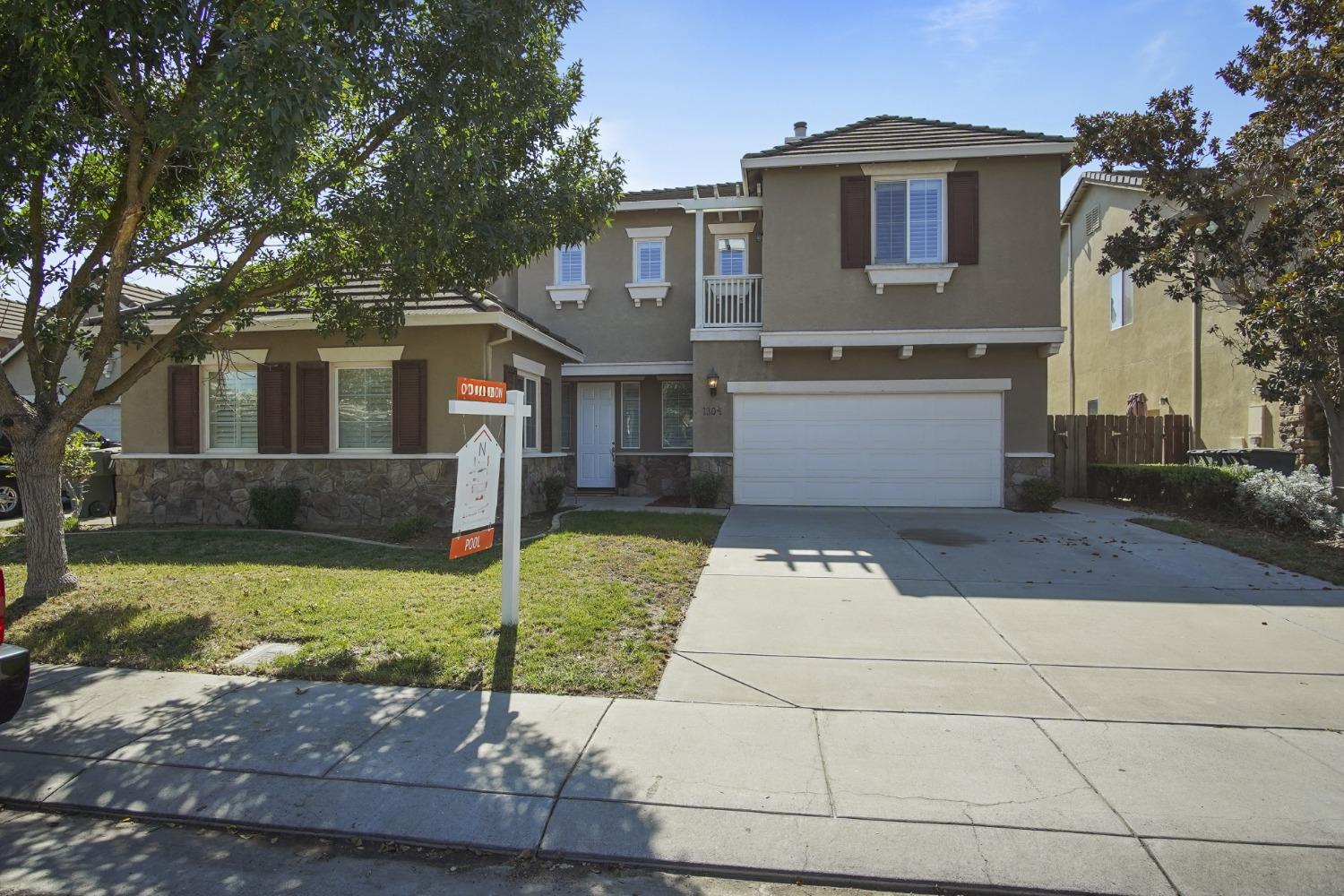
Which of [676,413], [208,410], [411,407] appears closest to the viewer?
[411,407]

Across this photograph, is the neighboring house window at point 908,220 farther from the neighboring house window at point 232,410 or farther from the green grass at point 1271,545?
the neighboring house window at point 232,410

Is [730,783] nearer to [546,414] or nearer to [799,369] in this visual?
[799,369]

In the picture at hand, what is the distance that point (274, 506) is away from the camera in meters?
11.1

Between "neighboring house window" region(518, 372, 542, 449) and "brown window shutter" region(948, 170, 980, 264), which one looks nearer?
"brown window shutter" region(948, 170, 980, 264)

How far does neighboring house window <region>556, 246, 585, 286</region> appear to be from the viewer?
16.4 m

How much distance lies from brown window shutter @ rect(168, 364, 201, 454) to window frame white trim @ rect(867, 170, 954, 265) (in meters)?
11.8

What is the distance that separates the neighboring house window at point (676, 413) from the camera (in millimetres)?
16219

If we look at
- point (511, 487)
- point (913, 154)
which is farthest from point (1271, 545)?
point (511, 487)

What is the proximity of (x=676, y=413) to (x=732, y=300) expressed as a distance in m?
3.35

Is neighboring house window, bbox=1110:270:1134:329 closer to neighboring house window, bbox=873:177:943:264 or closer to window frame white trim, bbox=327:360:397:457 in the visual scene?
neighboring house window, bbox=873:177:943:264

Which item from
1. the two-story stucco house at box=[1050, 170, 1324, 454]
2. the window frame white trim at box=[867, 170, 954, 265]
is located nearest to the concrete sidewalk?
the window frame white trim at box=[867, 170, 954, 265]

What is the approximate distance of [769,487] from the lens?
13648mm

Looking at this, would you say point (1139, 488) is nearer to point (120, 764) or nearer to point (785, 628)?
point (785, 628)

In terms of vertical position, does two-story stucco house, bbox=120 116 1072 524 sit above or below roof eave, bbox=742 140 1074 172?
below
